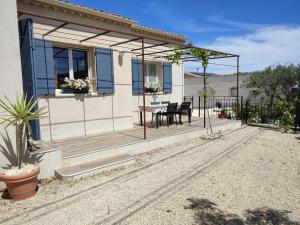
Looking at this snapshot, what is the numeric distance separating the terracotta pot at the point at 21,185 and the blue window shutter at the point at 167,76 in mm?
6563

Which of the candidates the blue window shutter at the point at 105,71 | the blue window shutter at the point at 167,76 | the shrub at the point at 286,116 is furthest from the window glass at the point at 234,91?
the blue window shutter at the point at 105,71

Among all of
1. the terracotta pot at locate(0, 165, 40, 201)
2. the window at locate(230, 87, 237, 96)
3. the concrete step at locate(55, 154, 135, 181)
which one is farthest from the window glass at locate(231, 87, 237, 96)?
the terracotta pot at locate(0, 165, 40, 201)

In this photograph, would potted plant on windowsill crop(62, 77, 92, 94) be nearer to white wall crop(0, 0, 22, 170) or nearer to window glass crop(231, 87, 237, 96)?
white wall crop(0, 0, 22, 170)

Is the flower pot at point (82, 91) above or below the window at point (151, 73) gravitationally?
below

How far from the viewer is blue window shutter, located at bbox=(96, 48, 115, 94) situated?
6.35 meters

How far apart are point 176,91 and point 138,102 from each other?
223 cm

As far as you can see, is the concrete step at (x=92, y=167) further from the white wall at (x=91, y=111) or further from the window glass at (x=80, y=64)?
the window glass at (x=80, y=64)

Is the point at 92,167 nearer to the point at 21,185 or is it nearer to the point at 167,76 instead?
the point at 21,185

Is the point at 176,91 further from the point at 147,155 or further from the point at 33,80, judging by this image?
the point at 33,80

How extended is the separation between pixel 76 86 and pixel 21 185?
321 centimetres

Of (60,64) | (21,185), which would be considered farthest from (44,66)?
(21,185)

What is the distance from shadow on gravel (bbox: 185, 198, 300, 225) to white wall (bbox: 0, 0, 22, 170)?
9.95 feet

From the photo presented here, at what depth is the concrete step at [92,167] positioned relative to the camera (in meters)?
3.90

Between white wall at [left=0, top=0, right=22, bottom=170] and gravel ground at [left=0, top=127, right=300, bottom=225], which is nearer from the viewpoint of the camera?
gravel ground at [left=0, top=127, right=300, bottom=225]
